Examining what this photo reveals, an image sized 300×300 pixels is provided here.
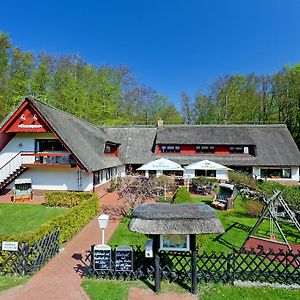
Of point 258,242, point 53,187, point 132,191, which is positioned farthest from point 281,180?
point 53,187

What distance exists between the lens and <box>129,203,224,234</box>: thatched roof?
6.98 m

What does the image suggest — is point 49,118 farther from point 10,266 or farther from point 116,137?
point 116,137

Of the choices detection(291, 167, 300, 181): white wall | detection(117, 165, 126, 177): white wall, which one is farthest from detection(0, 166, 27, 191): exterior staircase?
detection(291, 167, 300, 181): white wall

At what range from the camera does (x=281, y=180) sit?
92.4 feet

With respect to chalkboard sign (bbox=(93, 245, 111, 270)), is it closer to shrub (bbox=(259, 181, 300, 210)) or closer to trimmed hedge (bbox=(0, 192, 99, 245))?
trimmed hedge (bbox=(0, 192, 99, 245))

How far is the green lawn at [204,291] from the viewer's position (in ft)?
23.2

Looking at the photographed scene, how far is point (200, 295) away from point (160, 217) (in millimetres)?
2522

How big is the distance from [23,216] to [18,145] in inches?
345

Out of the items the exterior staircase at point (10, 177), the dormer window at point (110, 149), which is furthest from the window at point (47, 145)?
the dormer window at point (110, 149)

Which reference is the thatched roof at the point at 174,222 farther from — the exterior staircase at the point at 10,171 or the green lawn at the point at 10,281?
the exterior staircase at the point at 10,171

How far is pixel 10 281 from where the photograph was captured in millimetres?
7875

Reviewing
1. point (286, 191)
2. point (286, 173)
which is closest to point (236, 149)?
point (286, 173)

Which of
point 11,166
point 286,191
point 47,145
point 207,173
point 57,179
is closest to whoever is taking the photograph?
point 286,191

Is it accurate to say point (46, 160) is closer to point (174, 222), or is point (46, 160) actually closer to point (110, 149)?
point (110, 149)
